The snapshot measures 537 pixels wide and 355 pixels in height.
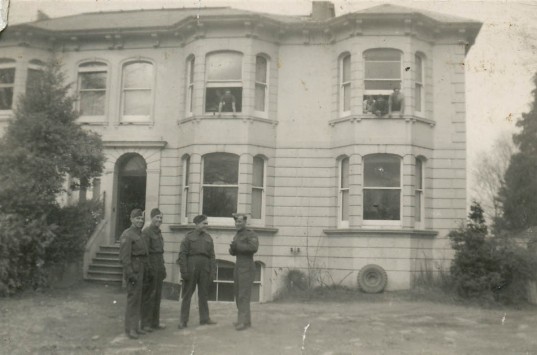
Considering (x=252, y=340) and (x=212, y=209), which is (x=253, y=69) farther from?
(x=252, y=340)

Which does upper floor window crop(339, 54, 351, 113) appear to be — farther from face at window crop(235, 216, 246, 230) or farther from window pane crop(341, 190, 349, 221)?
face at window crop(235, 216, 246, 230)

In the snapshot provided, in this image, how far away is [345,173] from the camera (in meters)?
16.2

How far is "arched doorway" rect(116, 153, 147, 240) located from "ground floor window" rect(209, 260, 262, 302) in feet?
11.9

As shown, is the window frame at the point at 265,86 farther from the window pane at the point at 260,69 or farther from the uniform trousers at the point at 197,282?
the uniform trousers at the point at 197,282

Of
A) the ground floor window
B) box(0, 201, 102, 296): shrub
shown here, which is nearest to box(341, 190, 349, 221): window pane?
the ground floor window

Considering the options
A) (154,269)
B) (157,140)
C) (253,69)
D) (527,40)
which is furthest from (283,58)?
(154,269)

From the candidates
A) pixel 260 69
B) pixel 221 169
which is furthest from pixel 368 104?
pixel 221 169

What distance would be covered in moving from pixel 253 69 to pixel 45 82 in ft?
20.3

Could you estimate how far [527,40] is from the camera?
34.9ft

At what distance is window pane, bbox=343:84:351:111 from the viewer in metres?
16.3

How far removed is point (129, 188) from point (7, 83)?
4.85 meters

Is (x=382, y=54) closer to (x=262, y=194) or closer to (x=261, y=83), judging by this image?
(x=261, y=83)

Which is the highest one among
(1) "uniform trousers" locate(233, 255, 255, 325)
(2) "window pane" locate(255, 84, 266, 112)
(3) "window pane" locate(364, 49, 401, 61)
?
(3) "window pane" locate(364, 49, 401, 61)

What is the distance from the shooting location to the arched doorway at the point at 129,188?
17.3 meters
